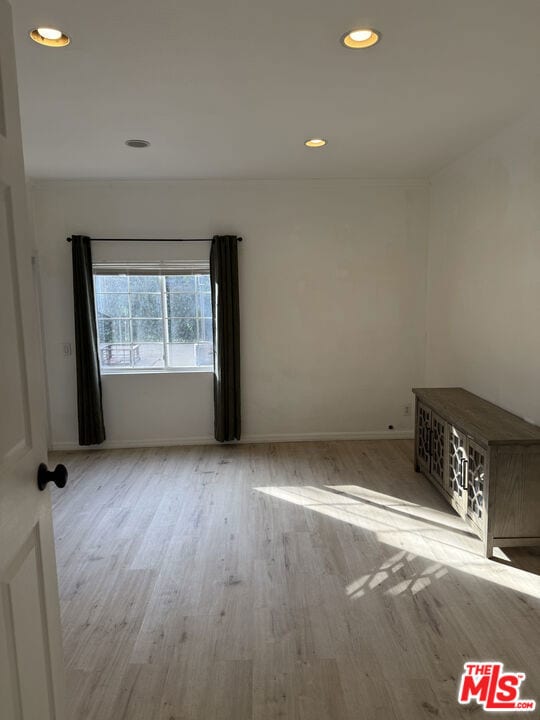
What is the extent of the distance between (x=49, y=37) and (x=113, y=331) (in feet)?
10.1

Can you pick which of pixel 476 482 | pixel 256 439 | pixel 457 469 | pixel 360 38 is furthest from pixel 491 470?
pixel 256 439

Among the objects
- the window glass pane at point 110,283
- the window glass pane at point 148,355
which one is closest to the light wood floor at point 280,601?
the window glass pane at point 148,355

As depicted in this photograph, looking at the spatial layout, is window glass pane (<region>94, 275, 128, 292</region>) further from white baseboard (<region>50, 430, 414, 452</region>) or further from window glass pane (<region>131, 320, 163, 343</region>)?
white baseboard (<region>50, 430, 414, 452</region>)

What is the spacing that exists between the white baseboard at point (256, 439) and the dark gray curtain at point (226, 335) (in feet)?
0.82

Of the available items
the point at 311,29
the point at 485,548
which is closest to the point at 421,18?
the point at 311,29

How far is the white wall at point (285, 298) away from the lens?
4.73m

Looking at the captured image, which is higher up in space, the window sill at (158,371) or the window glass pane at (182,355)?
the window glass pane at (182,355)

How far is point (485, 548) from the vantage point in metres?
2.81

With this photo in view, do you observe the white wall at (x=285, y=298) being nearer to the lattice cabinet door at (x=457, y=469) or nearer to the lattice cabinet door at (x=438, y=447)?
the lattice cabinet door at (x=438, y=447)

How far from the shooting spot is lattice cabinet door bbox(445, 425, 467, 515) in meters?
3.13

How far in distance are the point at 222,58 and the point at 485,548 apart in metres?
2.97

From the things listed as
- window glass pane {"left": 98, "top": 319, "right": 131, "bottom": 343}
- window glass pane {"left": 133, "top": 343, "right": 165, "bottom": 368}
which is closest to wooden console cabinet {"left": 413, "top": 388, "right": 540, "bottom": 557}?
window glass pane {"left": 133, "top": 343, "right": 165, "bottom": 368}

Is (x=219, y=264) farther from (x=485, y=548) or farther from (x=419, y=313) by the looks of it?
(x=485, y=548)

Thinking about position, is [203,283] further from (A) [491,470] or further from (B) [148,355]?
(A) [491,470]
